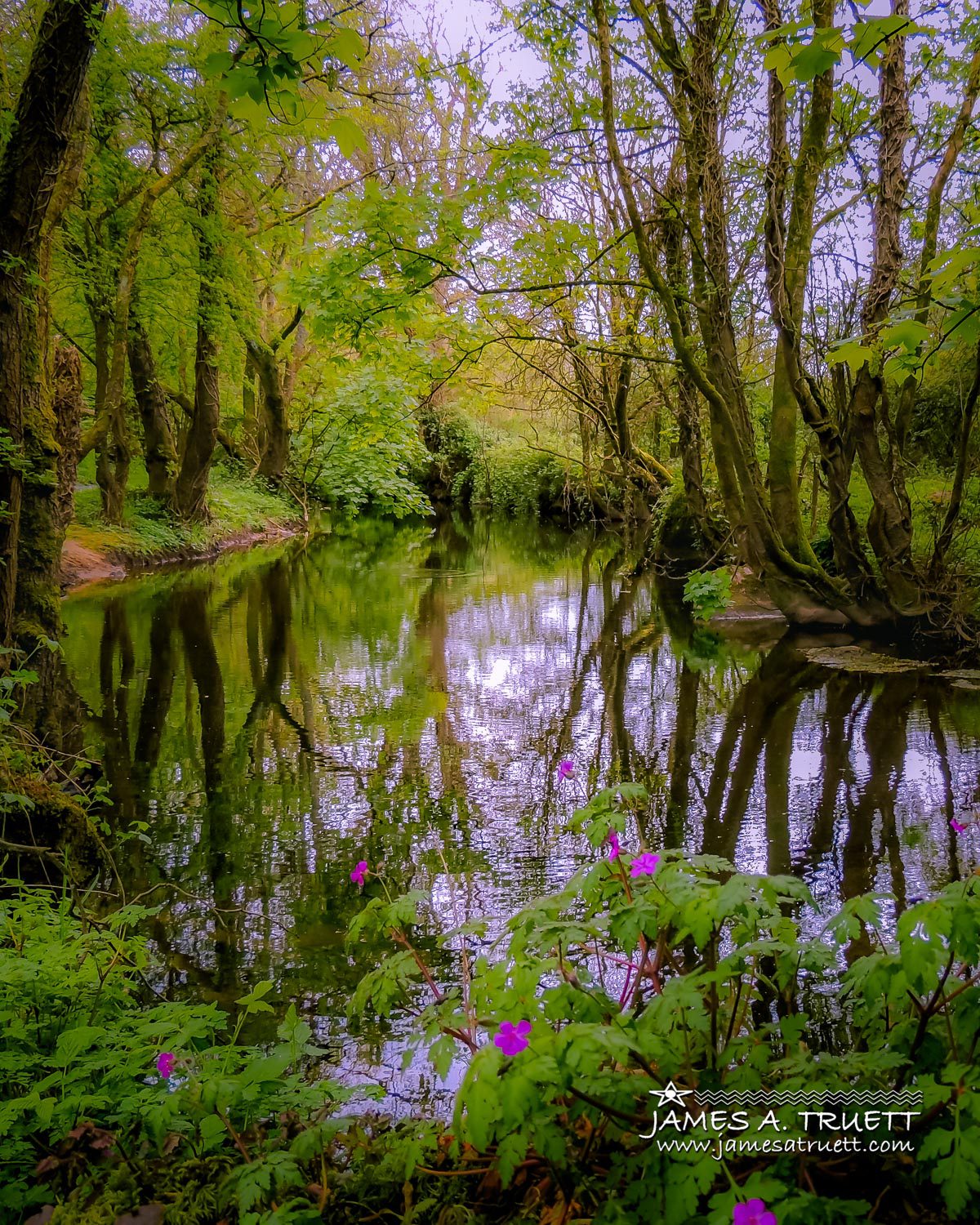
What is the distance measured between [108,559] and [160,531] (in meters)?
2.01

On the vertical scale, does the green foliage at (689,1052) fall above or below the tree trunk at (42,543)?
below

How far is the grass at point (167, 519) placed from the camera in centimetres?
1438

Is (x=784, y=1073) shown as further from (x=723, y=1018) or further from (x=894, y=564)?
(x=894, y=564)

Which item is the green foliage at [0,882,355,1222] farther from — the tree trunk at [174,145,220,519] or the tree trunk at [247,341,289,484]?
the tree trunk at [247,341,289,484]

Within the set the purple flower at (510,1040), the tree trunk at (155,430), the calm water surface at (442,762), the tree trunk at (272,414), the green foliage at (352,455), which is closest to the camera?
the purple flower at (510,1040)

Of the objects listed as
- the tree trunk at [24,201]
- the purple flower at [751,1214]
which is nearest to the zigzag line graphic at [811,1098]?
the purple flower at [751,1214]

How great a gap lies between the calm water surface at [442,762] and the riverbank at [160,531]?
2.59m

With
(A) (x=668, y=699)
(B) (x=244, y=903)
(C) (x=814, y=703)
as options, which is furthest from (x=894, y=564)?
(B) (x=244, y=903)

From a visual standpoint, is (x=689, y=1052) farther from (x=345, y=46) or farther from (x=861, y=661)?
(x=861, y=661)

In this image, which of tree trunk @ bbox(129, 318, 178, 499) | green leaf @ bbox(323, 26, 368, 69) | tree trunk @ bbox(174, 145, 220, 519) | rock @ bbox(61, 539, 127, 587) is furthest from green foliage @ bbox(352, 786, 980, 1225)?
tree trunk @ bbox(129, 318, 178, 499)

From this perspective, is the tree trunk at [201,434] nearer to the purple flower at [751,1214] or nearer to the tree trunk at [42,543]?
the tree trunk at [42,543]

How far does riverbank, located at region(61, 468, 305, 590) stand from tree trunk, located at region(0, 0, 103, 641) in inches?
271

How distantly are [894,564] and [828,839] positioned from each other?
18.2 ft

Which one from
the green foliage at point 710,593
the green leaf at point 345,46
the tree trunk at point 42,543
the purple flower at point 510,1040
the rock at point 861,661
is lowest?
the rock at point 861,661
